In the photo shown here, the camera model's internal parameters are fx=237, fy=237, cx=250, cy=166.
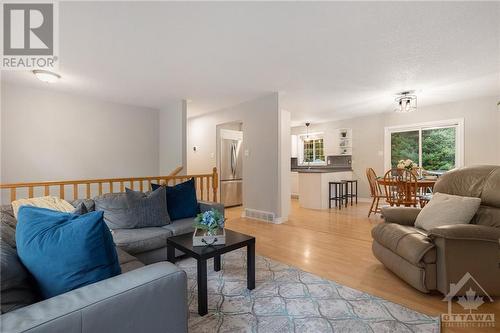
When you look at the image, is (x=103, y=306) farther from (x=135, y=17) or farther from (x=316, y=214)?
(x=316, y=214)

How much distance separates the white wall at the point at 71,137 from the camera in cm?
376

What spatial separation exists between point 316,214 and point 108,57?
14.5 ft

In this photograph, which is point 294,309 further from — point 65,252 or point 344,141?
point 344,141

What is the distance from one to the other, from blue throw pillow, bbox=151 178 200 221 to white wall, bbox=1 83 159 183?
2.42 m

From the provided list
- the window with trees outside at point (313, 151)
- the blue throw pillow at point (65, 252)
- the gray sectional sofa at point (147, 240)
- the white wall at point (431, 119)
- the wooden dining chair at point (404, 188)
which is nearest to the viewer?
the blue throw pillow at point (65, 252)

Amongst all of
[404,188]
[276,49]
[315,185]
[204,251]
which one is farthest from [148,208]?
[404,188]

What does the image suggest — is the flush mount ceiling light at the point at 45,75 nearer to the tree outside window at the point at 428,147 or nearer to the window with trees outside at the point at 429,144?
the window with trees outside at the point at 429,144

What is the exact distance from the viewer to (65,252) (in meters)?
0.97

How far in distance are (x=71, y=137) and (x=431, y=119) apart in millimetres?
7512

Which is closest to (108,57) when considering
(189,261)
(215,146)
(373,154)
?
(189,261)

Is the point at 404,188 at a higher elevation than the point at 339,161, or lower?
lower

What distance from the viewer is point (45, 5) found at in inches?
74.9

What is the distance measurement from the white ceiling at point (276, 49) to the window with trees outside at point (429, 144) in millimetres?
1051

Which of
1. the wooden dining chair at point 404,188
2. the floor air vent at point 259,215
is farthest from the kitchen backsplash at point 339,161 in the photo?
the floor air vent at point 259,215
